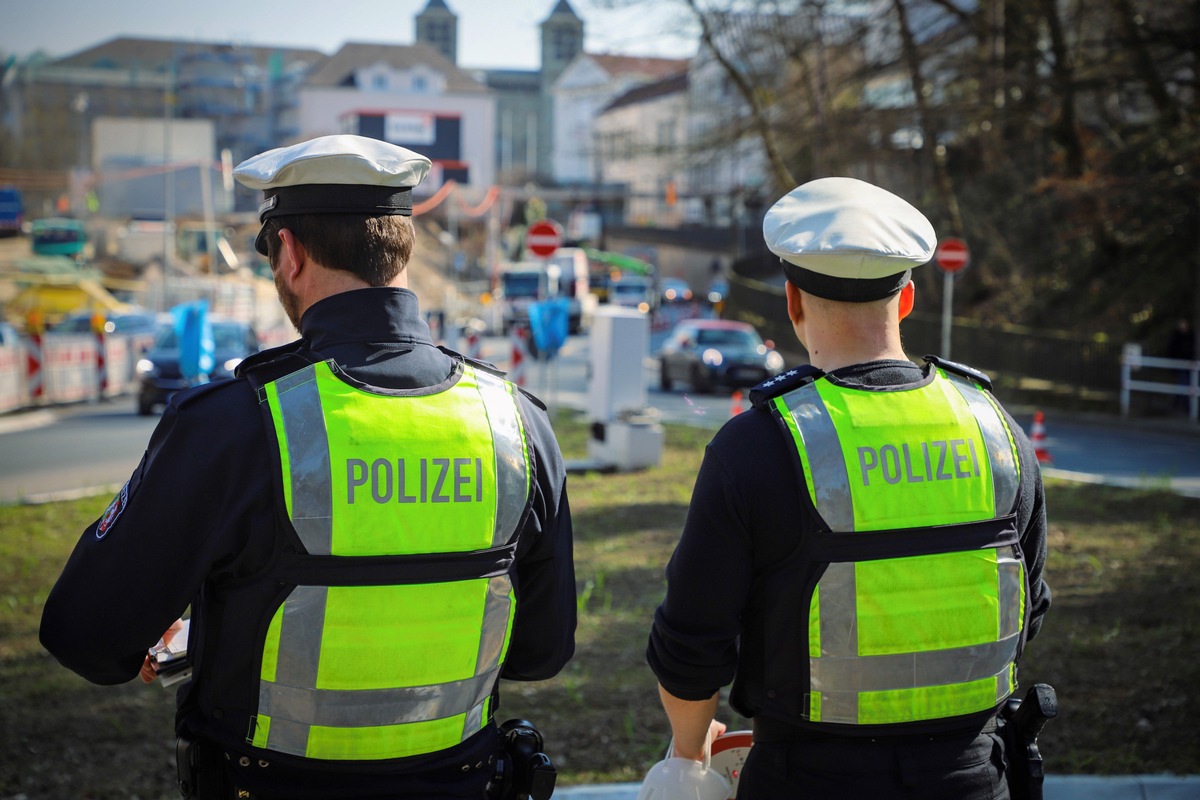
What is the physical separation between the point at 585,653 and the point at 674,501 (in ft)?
17.6

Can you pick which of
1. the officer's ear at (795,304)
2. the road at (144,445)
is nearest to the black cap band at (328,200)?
the officer's ear at (795,304)

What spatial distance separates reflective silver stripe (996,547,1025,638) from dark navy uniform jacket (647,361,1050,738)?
16.5 inches

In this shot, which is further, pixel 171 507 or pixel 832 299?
pixel 832 299

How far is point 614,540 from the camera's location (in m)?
10.1

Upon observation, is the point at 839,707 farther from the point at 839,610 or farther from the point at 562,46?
the point at 562,46

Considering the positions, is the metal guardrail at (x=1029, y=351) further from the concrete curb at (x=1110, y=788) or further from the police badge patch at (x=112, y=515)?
the police badge patch at (x=112, y=515)

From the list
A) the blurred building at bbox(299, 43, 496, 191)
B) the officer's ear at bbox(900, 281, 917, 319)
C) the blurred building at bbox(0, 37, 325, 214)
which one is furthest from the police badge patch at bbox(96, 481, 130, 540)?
the blurred building at bbox(299, 43, 496, 191)

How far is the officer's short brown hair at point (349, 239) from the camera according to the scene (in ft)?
8.12

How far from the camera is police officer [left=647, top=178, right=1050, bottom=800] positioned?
2.46 metres

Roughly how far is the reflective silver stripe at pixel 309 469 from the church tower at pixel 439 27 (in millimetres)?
177634

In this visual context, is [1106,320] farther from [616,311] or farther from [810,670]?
[810,670]

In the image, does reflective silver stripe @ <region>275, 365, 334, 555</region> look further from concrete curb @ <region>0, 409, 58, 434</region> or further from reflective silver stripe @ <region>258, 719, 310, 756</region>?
concrete curb @ <region>0, 409, 58, 434</region>

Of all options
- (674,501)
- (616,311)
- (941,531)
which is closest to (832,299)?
(941,531)

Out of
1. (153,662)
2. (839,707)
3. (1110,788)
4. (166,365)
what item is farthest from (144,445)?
(839,707)
